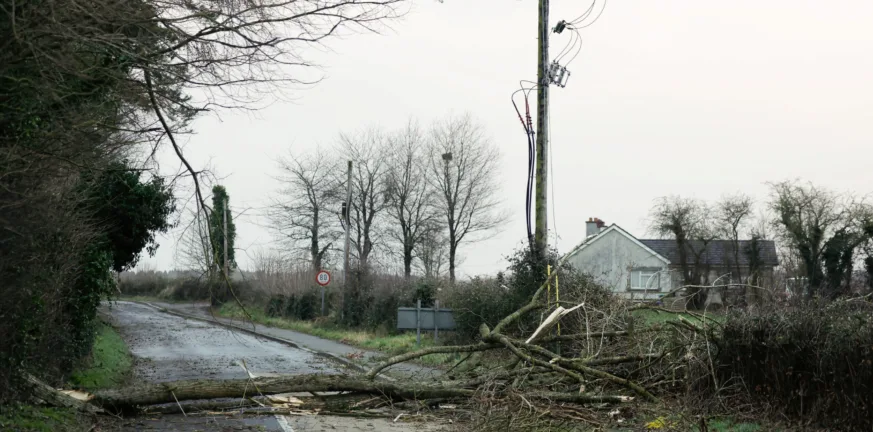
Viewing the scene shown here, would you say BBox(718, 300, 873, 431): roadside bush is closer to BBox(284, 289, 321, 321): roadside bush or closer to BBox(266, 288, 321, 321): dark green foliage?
BBox(266, 288, 321, 321): dark green foliage

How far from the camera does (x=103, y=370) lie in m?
15.6

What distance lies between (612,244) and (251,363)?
3782 centimetres

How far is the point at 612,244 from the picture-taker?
53875 millimetres

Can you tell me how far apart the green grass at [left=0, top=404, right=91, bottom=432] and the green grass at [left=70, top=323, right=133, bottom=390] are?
2.23 metres

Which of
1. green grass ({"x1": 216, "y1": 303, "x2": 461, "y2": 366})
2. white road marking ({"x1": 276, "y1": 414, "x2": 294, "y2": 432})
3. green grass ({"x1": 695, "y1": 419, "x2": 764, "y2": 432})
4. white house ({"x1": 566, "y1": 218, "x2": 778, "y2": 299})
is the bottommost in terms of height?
white road marking ({"x1": 276, "y1": 414, "x2": 294, "y2": 432})

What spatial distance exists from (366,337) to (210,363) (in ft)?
31.1

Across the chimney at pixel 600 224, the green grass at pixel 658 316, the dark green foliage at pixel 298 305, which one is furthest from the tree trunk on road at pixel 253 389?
the chimney at pixel 600 224

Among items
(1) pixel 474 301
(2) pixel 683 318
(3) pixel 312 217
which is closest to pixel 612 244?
(3) pixel 312 217

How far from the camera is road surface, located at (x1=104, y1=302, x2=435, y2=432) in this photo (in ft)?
33.7

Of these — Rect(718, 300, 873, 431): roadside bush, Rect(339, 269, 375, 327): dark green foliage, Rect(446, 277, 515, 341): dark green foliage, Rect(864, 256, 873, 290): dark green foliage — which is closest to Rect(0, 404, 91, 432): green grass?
Rect(718, 300, 873, 431): roadside bush

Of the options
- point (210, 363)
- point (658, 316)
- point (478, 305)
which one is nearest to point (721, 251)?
point (478, 305)

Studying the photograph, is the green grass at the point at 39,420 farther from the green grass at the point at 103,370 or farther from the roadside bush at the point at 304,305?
the roadside bush at the point at 304,305

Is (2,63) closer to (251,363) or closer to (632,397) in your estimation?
(632,397)

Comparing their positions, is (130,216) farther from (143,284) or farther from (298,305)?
(143,284)
